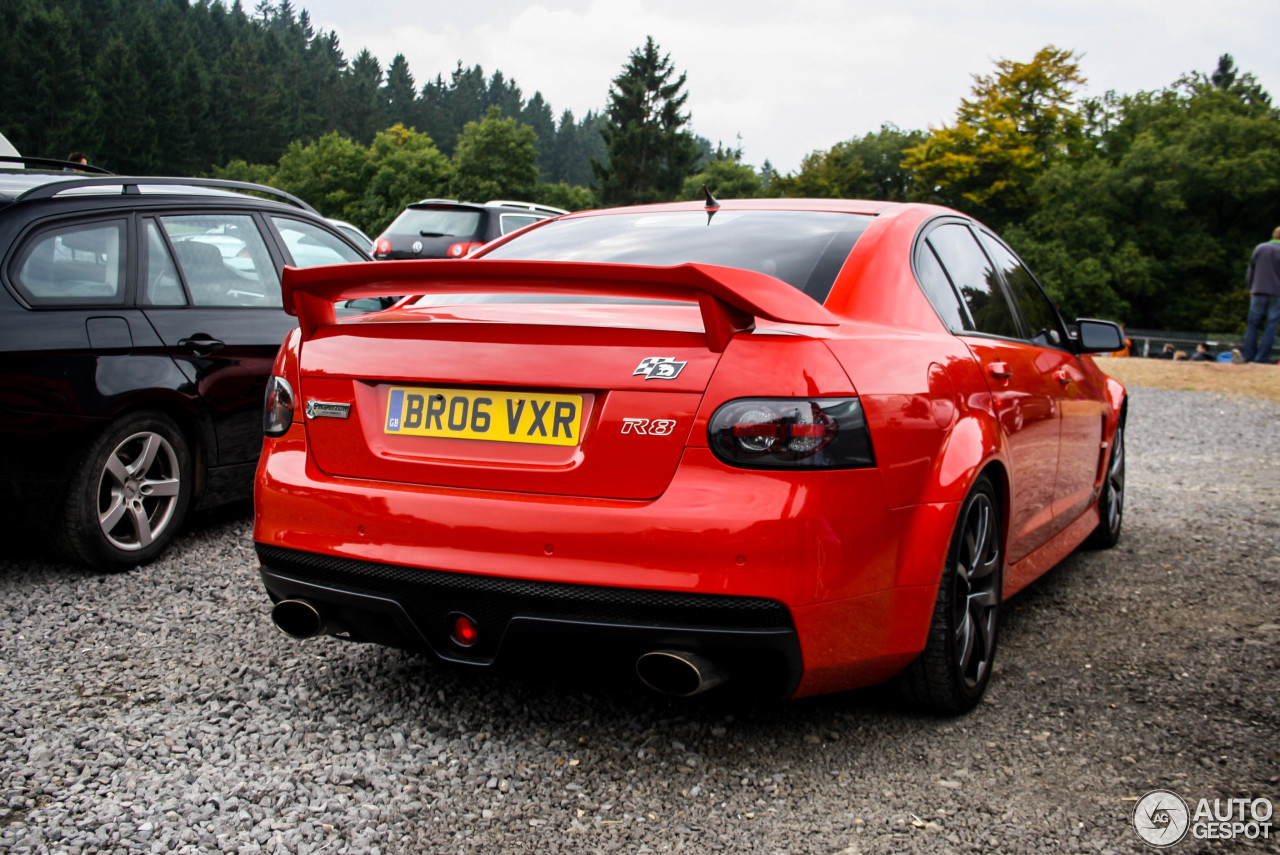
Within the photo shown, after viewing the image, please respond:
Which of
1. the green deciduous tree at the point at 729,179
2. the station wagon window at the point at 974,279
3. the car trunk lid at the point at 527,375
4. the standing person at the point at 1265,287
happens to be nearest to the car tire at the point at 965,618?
the station wagon window at the point at 974,279

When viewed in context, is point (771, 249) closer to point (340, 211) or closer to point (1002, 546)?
point (1002, 546)

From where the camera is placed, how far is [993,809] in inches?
104

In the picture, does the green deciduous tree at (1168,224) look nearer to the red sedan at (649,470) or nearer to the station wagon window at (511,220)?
the station wagon window at (511,220)

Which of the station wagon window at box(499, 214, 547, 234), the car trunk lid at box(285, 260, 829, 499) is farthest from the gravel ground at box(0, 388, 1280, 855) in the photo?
the station wagon window at box(499, 214, 547, 234)

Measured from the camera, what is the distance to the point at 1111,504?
17.9 feet

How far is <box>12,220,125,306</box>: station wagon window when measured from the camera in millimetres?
4301

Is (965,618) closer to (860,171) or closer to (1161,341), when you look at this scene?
(1161,341)

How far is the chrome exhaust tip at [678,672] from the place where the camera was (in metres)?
2.52

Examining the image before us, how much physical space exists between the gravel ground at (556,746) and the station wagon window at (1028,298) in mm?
1110

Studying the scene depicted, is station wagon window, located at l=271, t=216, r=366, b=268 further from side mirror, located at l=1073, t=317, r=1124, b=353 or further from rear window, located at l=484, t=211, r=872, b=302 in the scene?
side mirror, located at l=1073, t=317, r=1124, b=353

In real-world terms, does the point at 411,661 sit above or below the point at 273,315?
below

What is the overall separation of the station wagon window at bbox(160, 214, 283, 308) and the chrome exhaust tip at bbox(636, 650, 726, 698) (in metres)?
3.35

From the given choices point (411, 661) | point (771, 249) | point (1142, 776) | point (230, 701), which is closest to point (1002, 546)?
point (1142, 776)

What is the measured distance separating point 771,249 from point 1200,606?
2571mm
